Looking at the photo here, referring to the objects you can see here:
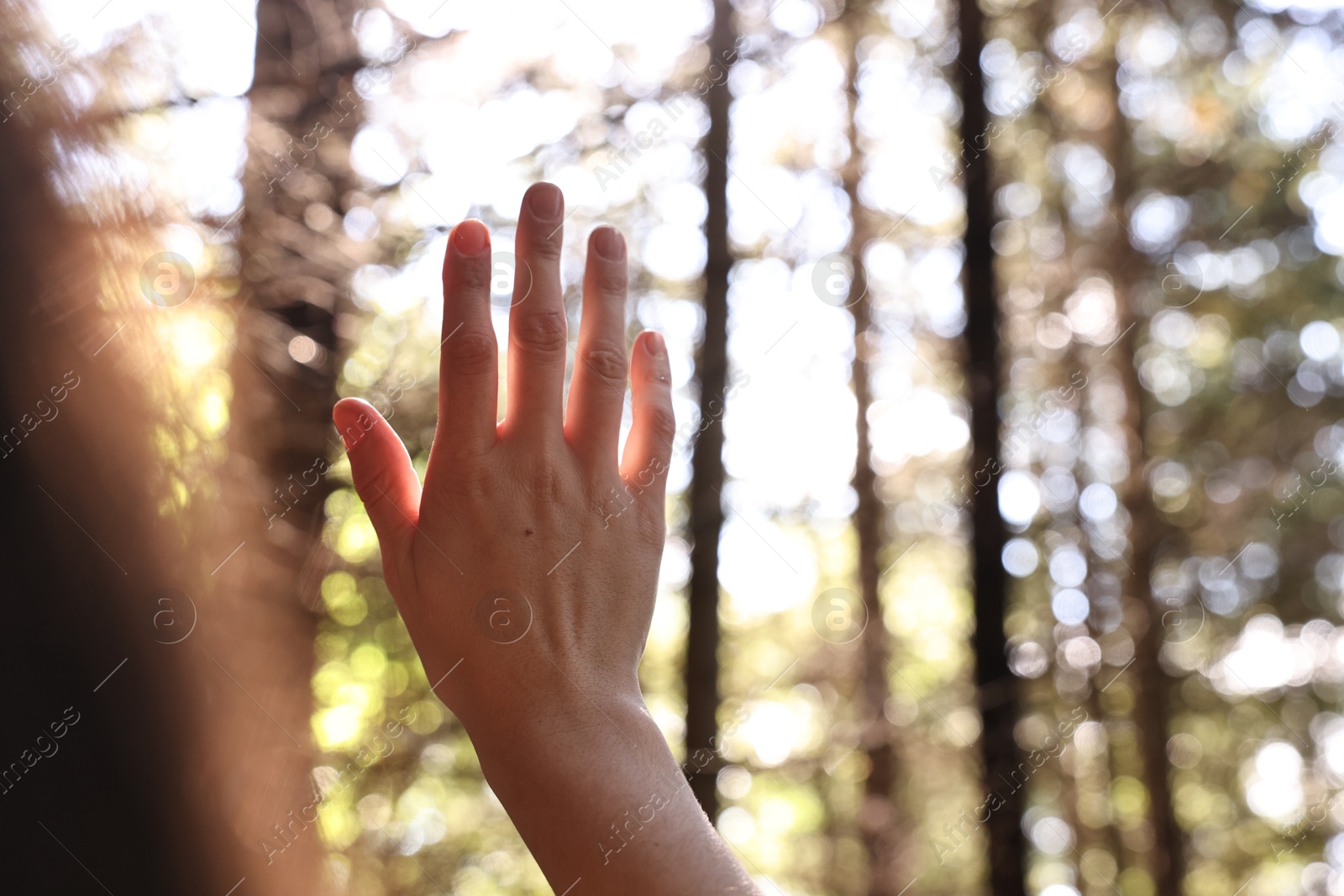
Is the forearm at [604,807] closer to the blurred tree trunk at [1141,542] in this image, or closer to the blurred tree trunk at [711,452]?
the blurred tree trunk at [711,452]

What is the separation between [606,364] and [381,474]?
0.97ft

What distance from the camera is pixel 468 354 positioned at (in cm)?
91

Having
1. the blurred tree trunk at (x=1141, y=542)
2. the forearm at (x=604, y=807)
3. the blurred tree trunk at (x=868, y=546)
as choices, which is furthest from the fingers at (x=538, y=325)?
the blurred tree trunk at (x=1141, y=542)

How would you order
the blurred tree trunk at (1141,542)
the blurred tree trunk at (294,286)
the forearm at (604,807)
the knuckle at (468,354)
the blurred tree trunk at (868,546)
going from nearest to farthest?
the forearm at (604,807) → the knuckle at (468,354) → the blurred tree trunk at (294,286) → the blurred tree trunk at (868,546) → the blurred tree trunk at (1141,542)

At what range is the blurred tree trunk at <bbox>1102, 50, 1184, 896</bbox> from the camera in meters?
5.32

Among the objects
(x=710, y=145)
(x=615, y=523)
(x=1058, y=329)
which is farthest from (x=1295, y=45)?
(x=615, y=523)

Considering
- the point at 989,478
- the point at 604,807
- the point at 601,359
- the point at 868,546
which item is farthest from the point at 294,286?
the point at 868,546

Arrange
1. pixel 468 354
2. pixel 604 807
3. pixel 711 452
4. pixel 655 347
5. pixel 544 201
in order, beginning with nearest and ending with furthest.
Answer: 1. pixel 604 807
2. pixel 468 354
3. pixel 544 201
4. pixel 655 347
5. pixel 711 452

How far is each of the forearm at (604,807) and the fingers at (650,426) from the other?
304 millimetres

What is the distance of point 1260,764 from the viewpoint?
542 cm

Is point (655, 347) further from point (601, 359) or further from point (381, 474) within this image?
point (381, 474)

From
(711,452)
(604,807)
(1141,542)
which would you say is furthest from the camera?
(1141,542)

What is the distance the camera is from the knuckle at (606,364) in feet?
3.24

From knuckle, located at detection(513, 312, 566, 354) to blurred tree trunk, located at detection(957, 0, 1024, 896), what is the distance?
11.8 ft
